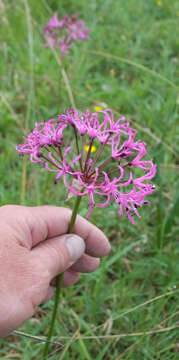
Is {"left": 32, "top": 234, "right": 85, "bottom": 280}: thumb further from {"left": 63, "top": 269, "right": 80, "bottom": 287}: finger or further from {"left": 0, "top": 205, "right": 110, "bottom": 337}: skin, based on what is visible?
{"left": 63, "top": 269, "right": 80, "bottom": 287}: finger

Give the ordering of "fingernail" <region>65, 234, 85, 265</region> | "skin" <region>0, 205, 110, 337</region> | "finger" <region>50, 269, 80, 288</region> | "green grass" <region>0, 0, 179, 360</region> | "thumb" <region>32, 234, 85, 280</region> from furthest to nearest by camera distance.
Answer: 1. "finger" <region>50, 269, 80, 288</region>
2. "green grass" <region>0, 0, 179, 360</region>
3. "fingernail" <region>65, 234, 85, 265</region>
4. "thumb" <region>32, 234, 85, 280</region>
5. "skin" <region>0, 205, 110, 337</region>

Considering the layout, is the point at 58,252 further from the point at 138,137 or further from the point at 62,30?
the point at 62,30

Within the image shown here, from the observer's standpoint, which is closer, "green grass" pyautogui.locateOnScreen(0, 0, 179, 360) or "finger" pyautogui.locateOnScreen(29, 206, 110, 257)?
"finger" pyautogui.locateOnScreen(29, 206, 110, 257)

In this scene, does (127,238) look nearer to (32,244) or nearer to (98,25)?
(32,244)

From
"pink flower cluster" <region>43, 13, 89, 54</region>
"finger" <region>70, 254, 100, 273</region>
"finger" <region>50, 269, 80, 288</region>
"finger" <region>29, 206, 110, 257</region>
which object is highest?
"pink flower cluster" <region>43, 13, 89, 54</region>

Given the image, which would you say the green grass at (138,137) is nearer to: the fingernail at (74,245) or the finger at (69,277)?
the finger at (69,277)

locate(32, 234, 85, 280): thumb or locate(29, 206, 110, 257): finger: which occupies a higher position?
locate(29, 206, 110, 257): finger

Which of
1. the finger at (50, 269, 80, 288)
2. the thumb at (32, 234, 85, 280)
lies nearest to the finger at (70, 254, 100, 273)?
the finger at (50, 269, 80, 288)
